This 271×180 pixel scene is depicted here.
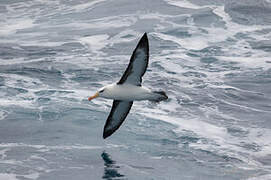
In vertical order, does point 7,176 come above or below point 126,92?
below

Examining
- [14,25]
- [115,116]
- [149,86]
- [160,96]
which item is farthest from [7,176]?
[14,25]

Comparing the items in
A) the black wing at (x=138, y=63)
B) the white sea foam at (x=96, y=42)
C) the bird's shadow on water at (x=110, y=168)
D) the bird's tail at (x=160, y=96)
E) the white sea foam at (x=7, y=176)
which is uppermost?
the black wing at (x=138, y=63)

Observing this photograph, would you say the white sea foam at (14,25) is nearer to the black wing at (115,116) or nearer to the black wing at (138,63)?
the black wing at (115,116)

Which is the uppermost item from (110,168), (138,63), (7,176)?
(138,63)

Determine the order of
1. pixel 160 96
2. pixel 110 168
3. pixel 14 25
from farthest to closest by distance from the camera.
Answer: pixel 14 25 → pixel 110 168 → pixel 160 96

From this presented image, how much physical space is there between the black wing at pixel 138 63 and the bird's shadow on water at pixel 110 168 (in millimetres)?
3150

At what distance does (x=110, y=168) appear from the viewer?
16219 mm

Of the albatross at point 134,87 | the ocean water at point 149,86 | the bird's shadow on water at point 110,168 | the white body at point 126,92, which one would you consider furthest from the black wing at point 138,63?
the ocean water at point 149,86

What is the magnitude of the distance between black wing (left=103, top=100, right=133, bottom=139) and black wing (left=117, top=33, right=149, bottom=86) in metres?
1.42

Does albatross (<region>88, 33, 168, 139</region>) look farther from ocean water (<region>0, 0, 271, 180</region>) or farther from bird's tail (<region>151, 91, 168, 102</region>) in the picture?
ocean water (<region>0, 0, 271, 180</region>)

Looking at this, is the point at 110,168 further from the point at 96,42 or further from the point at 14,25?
the point at 14,25

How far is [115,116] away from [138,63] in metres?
2.70

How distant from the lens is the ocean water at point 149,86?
16703 millimetres

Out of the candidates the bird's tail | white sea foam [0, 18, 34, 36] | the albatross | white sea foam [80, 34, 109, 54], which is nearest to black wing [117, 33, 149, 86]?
the albatross
